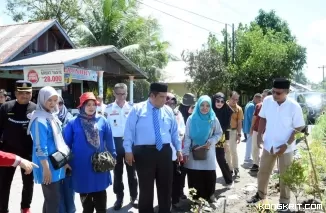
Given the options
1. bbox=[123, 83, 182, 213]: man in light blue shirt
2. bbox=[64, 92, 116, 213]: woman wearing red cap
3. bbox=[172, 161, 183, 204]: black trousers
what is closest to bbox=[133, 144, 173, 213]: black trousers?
→ bbox=[123, 83, 182, 213]: man in light blue shirt

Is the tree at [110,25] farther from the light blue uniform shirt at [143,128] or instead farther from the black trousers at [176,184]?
the light blue uniform shirt at [143,128]

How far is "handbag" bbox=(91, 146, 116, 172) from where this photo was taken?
3.78m

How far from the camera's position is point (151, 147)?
423 cm

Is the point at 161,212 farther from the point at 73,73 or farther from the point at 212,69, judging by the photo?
the point at 212,69

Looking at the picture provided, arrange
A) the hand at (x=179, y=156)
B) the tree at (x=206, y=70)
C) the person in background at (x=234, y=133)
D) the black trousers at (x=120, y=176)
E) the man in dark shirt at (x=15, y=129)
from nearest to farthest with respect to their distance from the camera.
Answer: the man in dark shirt at (x=15, y=129) → the hand at (x=179, y=156) → the black trousers at (x=120, y=176) → the person in background at (x=234, y=133) → the tree at (x=206, y=70)

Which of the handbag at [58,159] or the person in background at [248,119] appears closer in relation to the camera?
the handbag at [58,159]

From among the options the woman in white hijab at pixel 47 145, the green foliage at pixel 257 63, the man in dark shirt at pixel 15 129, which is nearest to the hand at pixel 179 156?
the woman in white hijab at pixel 47 145

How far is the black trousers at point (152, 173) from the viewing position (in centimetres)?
422

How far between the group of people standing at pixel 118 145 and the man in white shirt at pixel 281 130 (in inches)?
0.5

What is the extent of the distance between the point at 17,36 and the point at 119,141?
12.1 meters

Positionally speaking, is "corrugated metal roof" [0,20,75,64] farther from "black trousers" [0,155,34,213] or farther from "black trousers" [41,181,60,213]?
"black trousers" [41,181,60,213]

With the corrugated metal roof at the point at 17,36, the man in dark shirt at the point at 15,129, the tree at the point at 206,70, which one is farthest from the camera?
the tree at the point at 206,70

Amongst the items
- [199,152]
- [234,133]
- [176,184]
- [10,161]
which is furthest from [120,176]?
[234,133]

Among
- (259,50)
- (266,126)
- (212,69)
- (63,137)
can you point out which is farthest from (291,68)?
(63,137)
